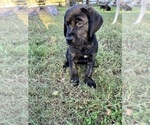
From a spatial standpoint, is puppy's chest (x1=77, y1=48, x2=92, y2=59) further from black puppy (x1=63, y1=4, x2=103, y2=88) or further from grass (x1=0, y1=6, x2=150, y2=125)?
grass (x1=0, y1=6, x2=150, y2=125)

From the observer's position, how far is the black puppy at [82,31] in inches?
49.4

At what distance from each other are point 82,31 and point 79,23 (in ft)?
0.14

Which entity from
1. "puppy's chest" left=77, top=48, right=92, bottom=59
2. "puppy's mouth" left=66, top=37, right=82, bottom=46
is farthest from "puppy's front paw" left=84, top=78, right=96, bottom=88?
"puppy's mouth" left=66, top=37, right=82, bottom=46

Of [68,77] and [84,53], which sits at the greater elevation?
[84,53]

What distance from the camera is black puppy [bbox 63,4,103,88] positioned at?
1.25 metres

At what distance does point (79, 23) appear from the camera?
126 cm

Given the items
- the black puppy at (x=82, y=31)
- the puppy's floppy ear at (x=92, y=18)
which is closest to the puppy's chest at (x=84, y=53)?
the black puppy at (x=82, y=31)

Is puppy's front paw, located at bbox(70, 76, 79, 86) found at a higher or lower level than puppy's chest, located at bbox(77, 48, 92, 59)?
lower

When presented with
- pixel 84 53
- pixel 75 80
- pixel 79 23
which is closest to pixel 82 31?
pixel 79 23

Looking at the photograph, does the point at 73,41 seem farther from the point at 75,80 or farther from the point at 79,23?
the point at 75,80

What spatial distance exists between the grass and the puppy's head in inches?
9.8

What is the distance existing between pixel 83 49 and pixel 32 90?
337mm

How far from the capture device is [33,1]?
157cm

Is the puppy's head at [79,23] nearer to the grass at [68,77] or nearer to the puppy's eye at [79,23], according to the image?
the puppy's eye at [79,23]
